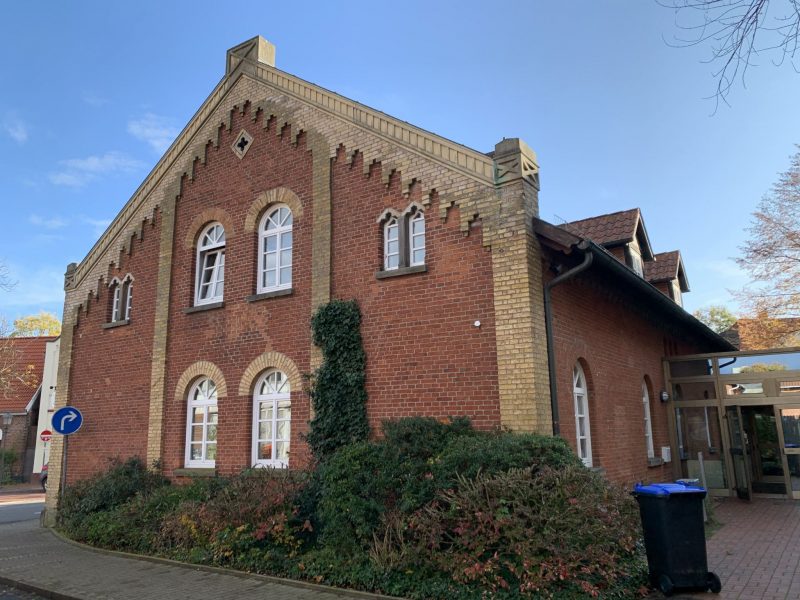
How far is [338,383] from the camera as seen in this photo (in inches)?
431

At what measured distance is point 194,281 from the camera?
14234 millimetres

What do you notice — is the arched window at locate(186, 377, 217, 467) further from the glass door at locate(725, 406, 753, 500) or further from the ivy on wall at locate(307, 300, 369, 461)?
the glass door at locate(725, 406, 753, 500)

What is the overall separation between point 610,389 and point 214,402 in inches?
332

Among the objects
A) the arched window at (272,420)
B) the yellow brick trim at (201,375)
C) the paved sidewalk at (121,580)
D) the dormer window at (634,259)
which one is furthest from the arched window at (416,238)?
the dormer window at (634,259)

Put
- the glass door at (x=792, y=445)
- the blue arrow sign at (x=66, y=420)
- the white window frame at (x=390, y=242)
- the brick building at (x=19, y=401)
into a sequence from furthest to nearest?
the brick building at (x=19, y=401) → the glass door at (x=792, y=445) → the blue arrow sign at (x=66, y=420) → the white window frame at (x=390, y=242)

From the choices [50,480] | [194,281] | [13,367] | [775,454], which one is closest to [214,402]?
[194,281]

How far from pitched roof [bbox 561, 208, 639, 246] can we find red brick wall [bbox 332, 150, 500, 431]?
6.81 metres

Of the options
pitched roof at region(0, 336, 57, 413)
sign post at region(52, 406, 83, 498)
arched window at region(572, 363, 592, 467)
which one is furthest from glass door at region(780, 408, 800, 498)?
pitched roof at region(0, 336, 57, 413)

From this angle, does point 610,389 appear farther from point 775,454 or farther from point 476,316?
point 775,454

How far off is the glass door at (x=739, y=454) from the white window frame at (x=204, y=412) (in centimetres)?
1284

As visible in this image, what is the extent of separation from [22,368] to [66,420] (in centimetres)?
2716

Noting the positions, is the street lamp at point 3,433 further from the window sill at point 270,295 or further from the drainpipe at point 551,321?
the drainpipe at point 551,321

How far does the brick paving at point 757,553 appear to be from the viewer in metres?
6.83

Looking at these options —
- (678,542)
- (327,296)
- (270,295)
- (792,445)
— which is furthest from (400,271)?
(792,445)
